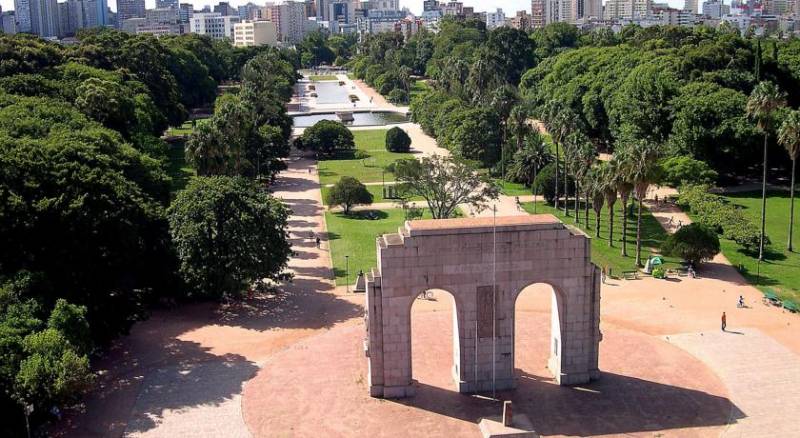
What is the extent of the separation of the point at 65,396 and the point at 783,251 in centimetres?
4699

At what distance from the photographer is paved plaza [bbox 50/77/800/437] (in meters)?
33.8

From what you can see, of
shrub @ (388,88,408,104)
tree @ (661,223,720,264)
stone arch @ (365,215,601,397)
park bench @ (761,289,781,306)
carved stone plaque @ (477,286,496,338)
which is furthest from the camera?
shrub @ (388,88,408,104)

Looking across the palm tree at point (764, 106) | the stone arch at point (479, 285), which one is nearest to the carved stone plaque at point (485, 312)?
the stone arch at point (479, 285)

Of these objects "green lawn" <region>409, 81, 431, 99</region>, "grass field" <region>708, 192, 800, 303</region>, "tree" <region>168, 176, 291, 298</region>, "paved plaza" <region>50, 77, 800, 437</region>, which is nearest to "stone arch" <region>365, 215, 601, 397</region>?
"paved plaza" <region>50, 77, 800, 437</region>

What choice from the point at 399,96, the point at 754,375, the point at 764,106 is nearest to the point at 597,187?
the point at 764,106

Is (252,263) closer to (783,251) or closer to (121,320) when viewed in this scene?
(121,320)

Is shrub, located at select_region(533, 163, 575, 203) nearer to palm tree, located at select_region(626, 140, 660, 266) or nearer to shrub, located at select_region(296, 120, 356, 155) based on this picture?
palm tree, located at select_region(626, 140, 660, 266)

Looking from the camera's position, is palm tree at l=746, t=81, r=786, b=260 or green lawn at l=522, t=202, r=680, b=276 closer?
green lawn at l=522, t=202, r=680, b=276

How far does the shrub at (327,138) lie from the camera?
97.5 metres

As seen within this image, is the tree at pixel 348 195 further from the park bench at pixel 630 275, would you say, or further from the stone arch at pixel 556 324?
the stone arch at pixel 556 324

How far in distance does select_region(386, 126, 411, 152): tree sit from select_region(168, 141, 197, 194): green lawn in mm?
22848

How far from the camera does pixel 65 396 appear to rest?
31.6 meters

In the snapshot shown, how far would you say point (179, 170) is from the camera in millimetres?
87250

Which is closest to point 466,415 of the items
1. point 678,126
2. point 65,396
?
point 65,396
